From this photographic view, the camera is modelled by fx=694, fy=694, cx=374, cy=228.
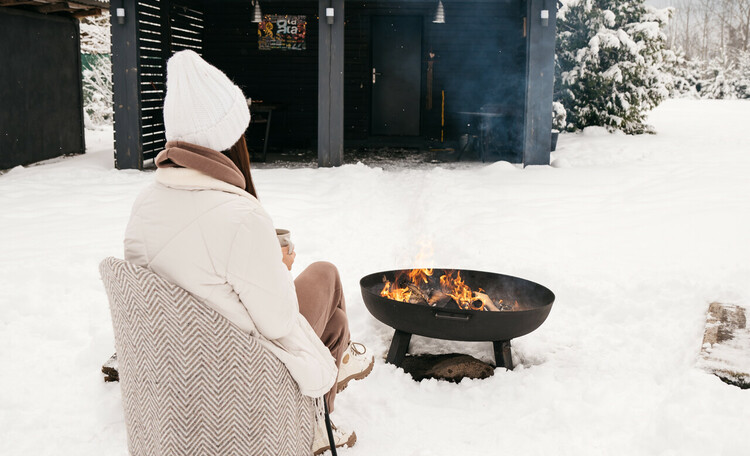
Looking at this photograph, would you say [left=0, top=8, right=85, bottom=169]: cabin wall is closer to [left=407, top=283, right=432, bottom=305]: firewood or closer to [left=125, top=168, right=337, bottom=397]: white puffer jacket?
[left=407, top=283, right=432, bottom=305]: firewood

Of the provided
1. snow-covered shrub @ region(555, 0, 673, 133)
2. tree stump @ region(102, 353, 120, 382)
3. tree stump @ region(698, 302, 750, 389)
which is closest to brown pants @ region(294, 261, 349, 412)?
tree stump @ region(102, 353, 120, 382)

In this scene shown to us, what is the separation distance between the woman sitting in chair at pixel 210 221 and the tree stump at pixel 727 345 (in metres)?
2.28

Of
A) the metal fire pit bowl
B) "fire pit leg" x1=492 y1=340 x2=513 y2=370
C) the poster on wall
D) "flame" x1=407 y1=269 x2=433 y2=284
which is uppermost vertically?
the poster on wall

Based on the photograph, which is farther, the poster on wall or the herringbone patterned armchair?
the poster on wall

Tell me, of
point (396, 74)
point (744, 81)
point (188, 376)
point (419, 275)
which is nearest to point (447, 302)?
point (419, 275)

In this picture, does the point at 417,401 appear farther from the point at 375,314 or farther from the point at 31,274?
the point at 31,274

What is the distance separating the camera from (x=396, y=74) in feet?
50.1

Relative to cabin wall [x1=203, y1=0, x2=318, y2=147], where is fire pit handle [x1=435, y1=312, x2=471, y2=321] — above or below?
below

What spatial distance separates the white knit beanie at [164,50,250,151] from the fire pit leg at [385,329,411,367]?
80.7 inches

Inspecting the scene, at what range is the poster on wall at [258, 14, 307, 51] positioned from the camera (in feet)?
46.9

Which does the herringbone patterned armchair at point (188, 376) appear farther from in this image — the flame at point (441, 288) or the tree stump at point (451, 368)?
the flame at point (441, 288)

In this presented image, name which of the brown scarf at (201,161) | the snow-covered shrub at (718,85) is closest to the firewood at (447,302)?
the brown scarf at (201,161)

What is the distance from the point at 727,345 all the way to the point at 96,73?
740 inches

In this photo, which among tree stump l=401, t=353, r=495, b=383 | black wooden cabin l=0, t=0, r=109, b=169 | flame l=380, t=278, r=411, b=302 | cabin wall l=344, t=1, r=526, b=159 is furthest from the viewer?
cabin wall l=344, t=1, r=526, b=159
